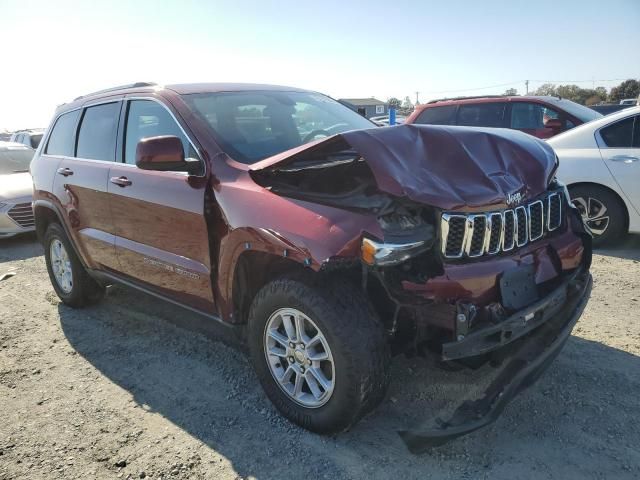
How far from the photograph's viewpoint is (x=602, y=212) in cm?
585

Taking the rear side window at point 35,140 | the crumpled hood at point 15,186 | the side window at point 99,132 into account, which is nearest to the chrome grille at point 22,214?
the crumpled hood at point 15,186

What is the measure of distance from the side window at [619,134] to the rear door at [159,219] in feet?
16.0

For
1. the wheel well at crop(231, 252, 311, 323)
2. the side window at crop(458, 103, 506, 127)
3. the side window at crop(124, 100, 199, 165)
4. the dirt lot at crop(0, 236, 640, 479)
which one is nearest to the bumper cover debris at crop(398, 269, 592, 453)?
the dirt lot at crop(0, 236, 640, 479)

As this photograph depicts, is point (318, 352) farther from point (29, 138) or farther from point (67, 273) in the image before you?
point (29, 138)

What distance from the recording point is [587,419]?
9.39 feet

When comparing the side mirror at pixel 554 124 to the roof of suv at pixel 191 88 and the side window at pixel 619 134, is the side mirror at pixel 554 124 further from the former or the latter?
the roof of suv at pixel 191 88

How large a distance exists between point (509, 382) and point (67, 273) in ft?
14.0

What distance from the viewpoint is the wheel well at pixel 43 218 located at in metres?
5.11

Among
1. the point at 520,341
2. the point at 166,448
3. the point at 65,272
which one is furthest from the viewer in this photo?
the point at 65,272

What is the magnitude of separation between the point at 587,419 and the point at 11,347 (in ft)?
13.9

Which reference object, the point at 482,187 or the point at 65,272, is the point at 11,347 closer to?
the point at 65,272

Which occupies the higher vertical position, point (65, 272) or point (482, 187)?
point (482, 187)

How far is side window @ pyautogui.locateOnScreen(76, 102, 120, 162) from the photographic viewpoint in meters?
4.19

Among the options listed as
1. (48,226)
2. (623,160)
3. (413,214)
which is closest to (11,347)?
(48,226)
